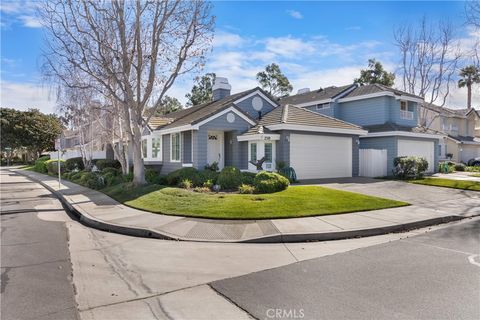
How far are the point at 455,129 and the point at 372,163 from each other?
82.7ft

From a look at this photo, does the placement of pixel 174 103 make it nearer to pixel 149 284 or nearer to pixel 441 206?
pixel 441 206

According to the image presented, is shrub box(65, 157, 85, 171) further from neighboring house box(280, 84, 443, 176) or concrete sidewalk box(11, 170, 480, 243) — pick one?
neighboring house box(280, 84, 443, 176)

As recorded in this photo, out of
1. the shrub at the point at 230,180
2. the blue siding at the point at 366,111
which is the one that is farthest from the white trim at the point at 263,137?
the blue siding at the point at 366,111

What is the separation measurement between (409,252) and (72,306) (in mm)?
5937

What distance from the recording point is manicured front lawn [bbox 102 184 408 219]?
32.4ft

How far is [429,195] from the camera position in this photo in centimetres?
1388

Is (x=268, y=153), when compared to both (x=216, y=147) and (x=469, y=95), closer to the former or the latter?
(x=216, y=147)

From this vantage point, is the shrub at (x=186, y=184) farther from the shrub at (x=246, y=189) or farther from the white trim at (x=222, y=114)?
the white trim at (x=222, y=114)

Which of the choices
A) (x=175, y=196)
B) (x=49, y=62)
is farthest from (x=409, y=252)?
(x=49, y=62)

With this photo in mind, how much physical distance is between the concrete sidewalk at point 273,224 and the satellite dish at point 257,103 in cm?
1235

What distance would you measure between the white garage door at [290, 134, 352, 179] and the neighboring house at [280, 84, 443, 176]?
2.16 metres

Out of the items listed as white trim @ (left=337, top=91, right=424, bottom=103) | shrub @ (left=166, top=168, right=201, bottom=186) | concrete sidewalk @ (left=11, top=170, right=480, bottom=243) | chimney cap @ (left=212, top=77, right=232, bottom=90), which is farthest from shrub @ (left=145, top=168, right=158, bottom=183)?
white trim @ (left=337, top=91, right=424, bottom=103)

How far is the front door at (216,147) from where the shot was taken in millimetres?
20016

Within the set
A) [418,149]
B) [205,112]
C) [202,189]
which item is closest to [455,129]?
[418,149]
